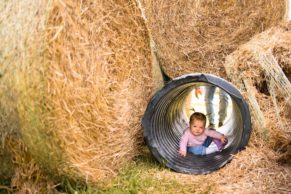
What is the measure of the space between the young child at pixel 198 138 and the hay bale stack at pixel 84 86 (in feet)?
1.29

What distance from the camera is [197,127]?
4.06 m

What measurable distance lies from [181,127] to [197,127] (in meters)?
0.25

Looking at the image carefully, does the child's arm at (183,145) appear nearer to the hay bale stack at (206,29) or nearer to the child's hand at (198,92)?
the child's hand at (198,92)

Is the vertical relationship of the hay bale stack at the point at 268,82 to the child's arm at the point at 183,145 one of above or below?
above

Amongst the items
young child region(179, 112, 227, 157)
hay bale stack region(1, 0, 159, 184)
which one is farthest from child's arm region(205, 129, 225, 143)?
hay bale stack region(1, 0, 159, 184)

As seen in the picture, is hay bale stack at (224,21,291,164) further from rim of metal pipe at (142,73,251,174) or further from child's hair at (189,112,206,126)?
child's hair at (189,112,206,126)

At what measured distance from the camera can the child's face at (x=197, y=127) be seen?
4.05 meters

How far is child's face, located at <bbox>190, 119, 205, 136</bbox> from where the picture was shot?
405cm

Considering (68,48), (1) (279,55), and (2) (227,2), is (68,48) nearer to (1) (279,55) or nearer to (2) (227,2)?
(1) (279,55)

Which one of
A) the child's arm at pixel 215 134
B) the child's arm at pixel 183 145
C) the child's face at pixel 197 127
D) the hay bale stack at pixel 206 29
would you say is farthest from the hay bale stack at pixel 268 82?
the hay bale stack at pixel 206 29

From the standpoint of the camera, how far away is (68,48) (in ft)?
9.82

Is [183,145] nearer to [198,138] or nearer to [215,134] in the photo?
[198,138]

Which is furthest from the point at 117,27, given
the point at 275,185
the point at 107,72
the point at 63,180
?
the point at 275,185

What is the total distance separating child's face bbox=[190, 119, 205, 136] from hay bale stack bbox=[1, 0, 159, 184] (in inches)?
16.9
